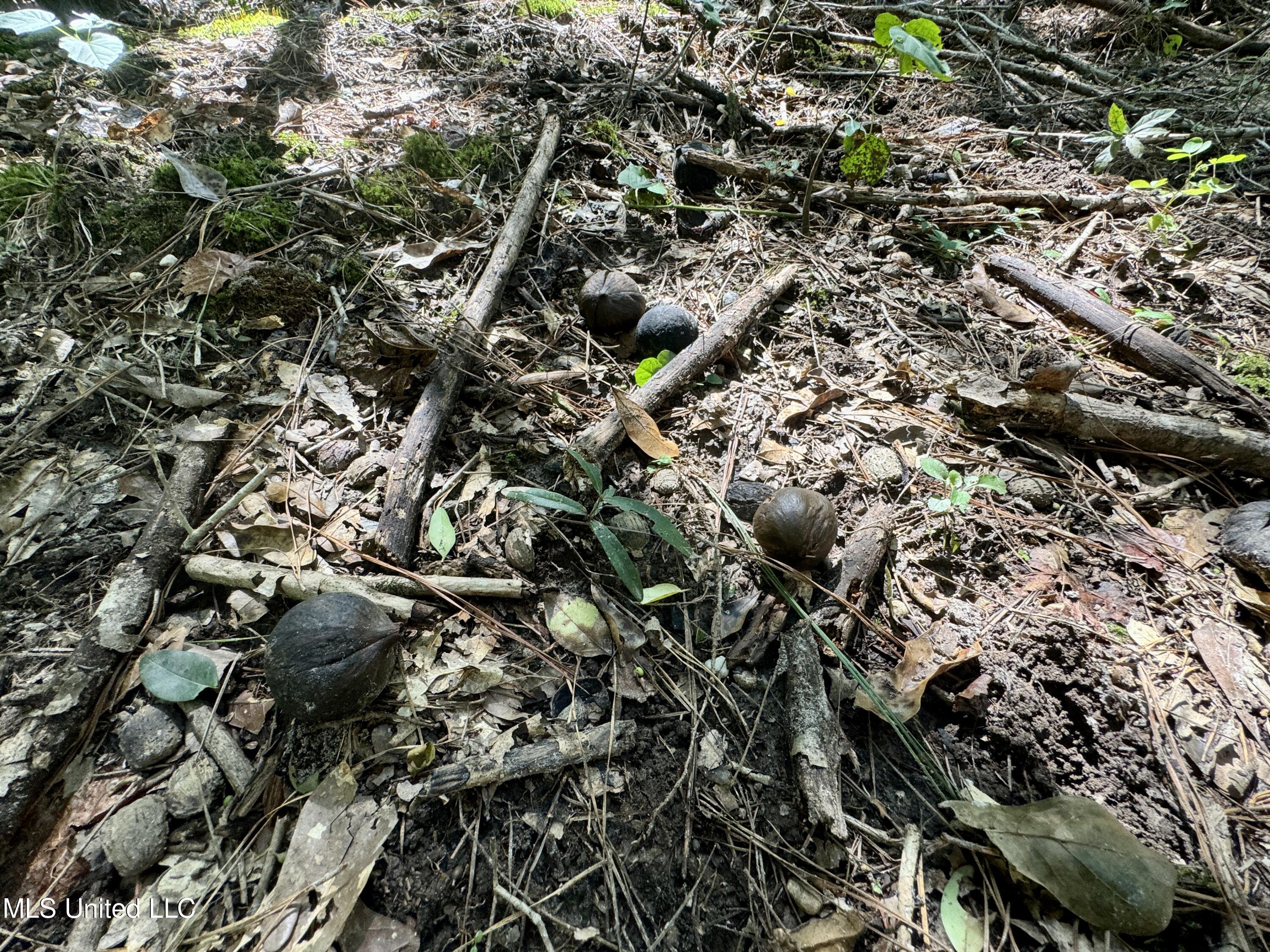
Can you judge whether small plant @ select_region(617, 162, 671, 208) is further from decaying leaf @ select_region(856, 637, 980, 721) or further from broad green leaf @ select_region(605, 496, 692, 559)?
decaying leaf @ select_region(856, 637, 980, 721)

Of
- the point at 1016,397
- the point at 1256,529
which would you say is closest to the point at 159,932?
the point at 1016,397

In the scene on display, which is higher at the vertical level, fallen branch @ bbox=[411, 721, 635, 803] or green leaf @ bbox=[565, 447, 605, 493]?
green leaf @ bbox=[565, 447, 605, 493]

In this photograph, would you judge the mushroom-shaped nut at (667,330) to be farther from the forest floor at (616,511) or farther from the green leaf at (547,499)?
the green leaf at (547,499)

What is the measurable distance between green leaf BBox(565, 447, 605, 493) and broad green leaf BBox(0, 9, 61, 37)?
138 inches

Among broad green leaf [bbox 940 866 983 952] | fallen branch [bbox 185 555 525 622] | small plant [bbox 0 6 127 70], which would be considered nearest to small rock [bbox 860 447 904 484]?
broad green leaf [bbox 940 866 983 952]

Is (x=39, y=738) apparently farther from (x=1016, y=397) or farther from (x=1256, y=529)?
(x=1256, y=529)

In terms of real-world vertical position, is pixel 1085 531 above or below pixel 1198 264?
below

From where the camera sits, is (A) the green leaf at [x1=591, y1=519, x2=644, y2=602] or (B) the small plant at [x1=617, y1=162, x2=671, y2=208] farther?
(B) the small plant at [x1=617, y1=162, x2=671, y2=208]

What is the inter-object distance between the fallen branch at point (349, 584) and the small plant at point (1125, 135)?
4.90 metres

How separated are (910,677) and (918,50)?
9.19ft

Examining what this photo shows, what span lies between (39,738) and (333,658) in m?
0.82

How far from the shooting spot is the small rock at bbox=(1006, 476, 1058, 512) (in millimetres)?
2486

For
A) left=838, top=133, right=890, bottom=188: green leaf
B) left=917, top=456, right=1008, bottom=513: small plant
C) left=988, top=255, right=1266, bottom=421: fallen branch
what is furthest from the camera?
left=838, top=133, right=890, bottom=188: green leaf

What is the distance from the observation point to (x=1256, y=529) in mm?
2246
